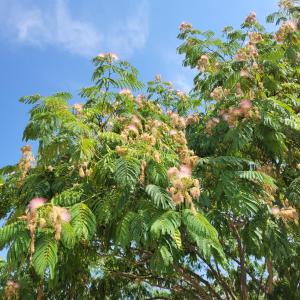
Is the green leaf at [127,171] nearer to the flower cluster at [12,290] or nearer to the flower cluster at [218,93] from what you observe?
the flower cluster at [12,290]

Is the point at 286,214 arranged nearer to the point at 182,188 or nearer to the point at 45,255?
the point at 182,188

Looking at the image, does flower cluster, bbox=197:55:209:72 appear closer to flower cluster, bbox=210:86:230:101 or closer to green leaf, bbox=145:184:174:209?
flower cluster, bbox=210:86:230:101

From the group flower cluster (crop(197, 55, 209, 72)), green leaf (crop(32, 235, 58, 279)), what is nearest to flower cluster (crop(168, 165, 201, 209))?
green leaf (crop(32, 235, 58, 279))

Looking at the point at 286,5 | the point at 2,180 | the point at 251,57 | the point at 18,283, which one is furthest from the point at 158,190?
the point at 286,5

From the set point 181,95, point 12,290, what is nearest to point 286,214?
point 12,290

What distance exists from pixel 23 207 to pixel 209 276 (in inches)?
209

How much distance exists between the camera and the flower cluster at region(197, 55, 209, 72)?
8.06 m

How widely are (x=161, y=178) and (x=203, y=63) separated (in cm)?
377

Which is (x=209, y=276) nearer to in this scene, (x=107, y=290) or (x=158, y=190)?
(x=107, y=290)

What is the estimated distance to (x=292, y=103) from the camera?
23.6 feet

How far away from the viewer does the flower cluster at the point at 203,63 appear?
8.06m

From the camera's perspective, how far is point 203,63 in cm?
812

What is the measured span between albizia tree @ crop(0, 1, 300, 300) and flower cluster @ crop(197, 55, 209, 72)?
3 centimetres

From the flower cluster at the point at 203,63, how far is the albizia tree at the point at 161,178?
3 centimetres
